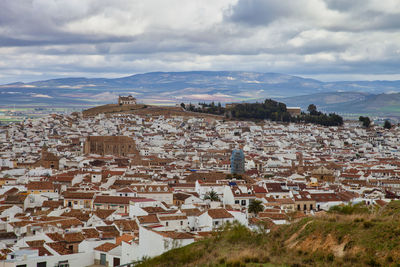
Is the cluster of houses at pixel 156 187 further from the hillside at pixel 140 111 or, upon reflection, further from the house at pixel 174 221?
the hillside at pixel 140 111

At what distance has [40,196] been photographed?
138 feet

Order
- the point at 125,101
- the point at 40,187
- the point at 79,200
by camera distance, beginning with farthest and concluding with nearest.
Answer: the point at 125,101
the point at 40,187
the point at 79,200

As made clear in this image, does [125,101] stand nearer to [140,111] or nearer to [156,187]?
[140,111]

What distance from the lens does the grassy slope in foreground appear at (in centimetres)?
1520

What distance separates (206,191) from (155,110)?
339 ft

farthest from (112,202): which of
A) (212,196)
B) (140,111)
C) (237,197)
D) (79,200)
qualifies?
(140,111)

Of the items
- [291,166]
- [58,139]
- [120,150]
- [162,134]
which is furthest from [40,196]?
[162,134]

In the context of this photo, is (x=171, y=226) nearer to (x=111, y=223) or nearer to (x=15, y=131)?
(x=111, y=223)

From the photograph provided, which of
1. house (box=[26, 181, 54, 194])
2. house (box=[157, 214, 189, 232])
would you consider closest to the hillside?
house (box=[26, 181, 54, 194])

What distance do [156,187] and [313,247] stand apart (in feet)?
86.3

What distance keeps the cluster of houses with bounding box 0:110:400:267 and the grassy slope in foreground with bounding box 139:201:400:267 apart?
13.1 feet

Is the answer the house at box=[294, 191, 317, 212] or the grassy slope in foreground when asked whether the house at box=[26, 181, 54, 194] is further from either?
the grassy slope in foreground

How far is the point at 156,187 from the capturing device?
42250mm

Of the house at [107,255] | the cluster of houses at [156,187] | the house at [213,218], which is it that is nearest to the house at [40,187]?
the cluster of houses at [156,187]
